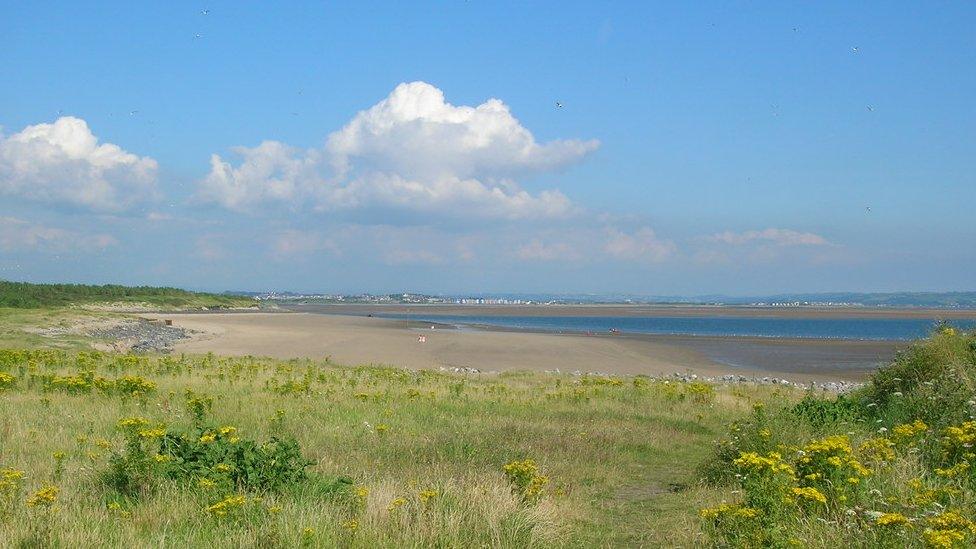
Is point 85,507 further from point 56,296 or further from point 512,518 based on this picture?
point 56,296

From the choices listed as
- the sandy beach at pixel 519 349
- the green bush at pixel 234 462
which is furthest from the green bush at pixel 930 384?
the sandy beach at pixel 519 349

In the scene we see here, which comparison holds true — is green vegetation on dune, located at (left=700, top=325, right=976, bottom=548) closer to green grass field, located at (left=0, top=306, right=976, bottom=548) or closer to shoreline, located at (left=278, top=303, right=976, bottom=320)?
green grass field, located at (left=0, top=306, right=976, bottom=548)

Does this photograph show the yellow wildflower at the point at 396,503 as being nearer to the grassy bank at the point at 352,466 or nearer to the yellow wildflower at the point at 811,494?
the grassy bank at the point at 352,466

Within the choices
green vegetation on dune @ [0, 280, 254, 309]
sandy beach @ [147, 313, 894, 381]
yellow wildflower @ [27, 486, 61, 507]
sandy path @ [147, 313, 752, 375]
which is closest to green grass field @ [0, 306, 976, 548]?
yellow wildflower @ [27, 486, 61, 507]

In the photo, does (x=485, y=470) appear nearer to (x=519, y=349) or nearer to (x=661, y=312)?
(x=519, y=349)

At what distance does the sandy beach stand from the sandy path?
0.05 meters

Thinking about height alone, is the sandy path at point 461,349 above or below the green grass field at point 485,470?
below

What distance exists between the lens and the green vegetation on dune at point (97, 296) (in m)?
82.1

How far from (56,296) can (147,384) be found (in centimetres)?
9184

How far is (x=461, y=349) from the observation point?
170 ft

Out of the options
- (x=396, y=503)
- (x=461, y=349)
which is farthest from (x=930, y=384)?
(x=461, y=349)

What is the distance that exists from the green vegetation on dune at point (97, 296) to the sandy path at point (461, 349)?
29.1 metres

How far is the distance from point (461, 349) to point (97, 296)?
246ft

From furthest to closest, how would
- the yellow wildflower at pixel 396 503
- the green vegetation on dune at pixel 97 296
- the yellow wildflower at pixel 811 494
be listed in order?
1. the green vegetation on dune at pixel 97 296
2. the yellow wildflower at pixel 396 503
3. the yellow wildflower at pixel 811 494
